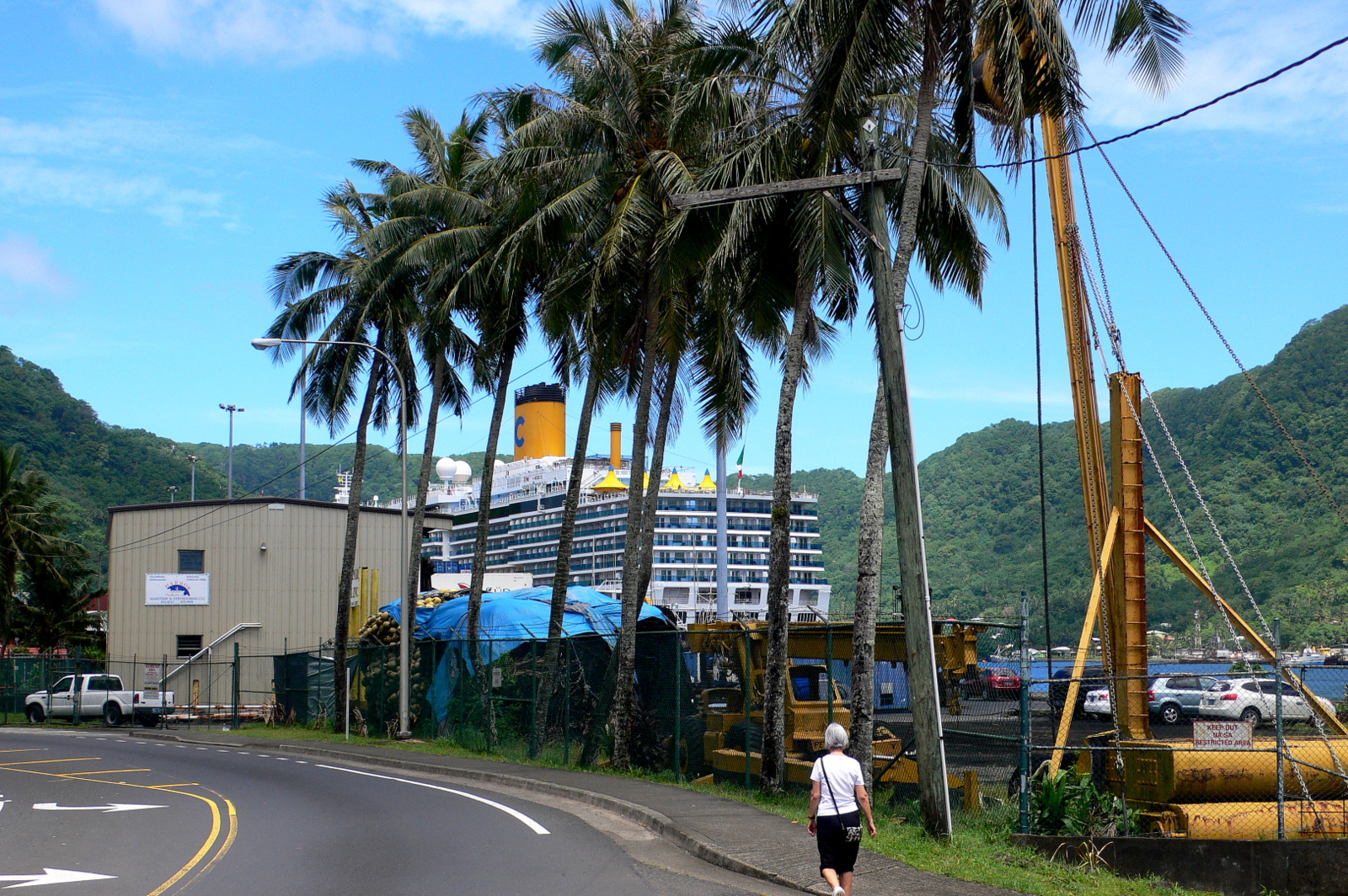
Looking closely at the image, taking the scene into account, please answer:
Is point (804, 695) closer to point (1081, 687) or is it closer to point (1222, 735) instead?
point (1222, 735)

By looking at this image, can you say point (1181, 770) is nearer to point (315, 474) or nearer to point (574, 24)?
point (574, 24)

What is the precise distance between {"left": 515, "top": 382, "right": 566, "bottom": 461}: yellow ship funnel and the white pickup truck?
6244 centimetres

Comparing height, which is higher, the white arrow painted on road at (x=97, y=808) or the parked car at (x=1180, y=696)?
the white arrow painted on road at (x=97, y=808)

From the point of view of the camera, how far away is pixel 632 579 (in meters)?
20.4

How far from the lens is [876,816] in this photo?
540 inches

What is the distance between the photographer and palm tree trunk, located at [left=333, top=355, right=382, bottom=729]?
29547 mm

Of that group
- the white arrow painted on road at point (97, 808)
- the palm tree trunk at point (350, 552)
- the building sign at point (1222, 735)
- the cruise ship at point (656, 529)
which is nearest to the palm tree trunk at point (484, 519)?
the palm tree trunk at point (350, 552)

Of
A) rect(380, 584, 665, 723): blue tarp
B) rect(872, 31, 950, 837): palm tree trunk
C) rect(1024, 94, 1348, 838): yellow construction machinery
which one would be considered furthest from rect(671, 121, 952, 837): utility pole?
rect(380, 584, 665, 723): blue tarp

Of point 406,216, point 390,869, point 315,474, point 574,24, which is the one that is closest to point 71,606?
point 406,216

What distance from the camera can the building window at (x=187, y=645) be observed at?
39719 millimetres

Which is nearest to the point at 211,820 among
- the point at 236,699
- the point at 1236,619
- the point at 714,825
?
the point at 714,825

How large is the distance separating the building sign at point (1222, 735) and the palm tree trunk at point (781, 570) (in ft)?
17.1

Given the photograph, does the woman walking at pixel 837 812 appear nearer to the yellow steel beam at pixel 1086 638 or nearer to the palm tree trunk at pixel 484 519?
the yellow steel beam at pixel 1086 638

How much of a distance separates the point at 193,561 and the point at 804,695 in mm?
29063
